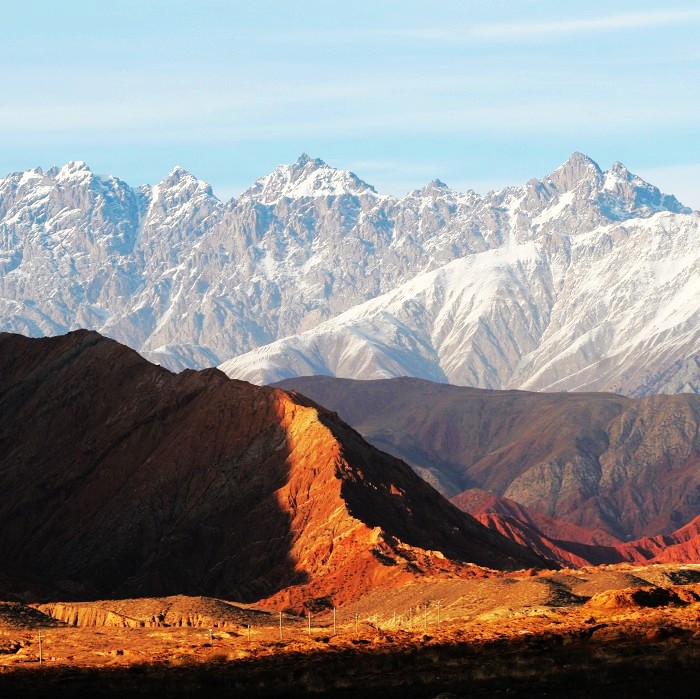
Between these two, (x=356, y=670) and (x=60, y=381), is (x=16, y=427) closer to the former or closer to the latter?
(x=60, y=381)

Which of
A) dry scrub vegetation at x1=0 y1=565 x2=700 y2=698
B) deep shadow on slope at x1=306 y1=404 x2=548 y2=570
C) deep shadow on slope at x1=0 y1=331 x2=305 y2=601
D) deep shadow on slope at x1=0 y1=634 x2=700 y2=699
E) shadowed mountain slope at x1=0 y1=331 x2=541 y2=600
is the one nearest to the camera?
deep shadow on slope at x1=0 y1=634 x2=700 y2=699

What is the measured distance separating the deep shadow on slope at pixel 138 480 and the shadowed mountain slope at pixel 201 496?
0.16 m

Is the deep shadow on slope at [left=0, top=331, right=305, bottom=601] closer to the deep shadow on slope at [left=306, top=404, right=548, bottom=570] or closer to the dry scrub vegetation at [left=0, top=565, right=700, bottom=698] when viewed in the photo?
the deep shadow on slope at [left=306, top=404, right=548, bottom=570]

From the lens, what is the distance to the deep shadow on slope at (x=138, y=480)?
12050 centimetres

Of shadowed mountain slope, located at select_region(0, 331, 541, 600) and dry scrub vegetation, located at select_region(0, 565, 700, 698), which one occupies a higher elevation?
shadowed mountain slope, located at select_region(0, 331, 541, 600)

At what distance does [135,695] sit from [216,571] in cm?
6812

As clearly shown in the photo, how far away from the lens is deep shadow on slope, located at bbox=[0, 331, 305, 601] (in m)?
120

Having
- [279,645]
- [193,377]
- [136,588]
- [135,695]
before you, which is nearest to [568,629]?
[279,645]

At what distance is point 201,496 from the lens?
131750mm

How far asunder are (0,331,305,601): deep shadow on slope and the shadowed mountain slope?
16cm

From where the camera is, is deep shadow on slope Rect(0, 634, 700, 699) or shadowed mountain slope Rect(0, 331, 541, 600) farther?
shadowed mountain slope Rect(0, 331, 541, 600)

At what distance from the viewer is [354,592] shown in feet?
347

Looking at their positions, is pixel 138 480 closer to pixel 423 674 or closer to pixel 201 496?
pixel 201 496

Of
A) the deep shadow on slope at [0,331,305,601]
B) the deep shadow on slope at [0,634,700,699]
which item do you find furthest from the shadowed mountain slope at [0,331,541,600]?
the deep shadow on slope at [0,634,700,699]
